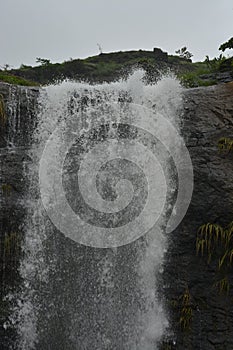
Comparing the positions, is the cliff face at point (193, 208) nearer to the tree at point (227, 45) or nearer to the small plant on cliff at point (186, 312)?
the small plant on cliff at point (186, 312)

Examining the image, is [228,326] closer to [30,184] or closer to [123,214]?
[123,214]

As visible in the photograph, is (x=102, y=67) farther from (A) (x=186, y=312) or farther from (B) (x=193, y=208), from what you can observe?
(A) (x=186, y=312)

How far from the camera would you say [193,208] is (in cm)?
682

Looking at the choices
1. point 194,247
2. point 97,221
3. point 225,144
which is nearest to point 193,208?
point 194,247

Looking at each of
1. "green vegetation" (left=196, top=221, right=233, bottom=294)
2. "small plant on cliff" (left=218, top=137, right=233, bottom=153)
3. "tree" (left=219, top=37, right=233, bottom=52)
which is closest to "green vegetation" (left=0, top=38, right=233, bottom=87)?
"tree" (left=219, top=37, right=233, bottom=52)

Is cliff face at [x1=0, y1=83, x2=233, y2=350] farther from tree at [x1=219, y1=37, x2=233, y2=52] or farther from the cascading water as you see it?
tree at [x1=219, y1=37, x2=233, y2=52]

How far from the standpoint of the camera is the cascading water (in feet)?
21.0

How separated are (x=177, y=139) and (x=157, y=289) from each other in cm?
245

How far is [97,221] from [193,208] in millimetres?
1442

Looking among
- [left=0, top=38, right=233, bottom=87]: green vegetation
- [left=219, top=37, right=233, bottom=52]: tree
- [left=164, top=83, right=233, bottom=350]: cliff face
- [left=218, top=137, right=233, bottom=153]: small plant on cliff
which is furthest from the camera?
[left=0, top=38, right=233, bottom=87]: green vegetation

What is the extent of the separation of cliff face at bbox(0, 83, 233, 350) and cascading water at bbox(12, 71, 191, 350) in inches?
6.9

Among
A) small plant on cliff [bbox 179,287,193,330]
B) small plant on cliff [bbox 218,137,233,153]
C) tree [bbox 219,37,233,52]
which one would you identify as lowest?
small plant on cliff [bbox 179,287,193,330]

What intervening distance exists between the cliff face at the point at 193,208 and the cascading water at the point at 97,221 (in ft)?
0.58

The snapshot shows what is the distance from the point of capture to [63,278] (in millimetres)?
6570
